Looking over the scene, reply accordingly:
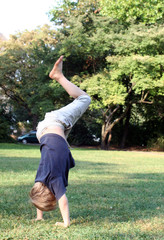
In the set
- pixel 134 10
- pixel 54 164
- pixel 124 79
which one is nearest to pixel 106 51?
pixel 124 79

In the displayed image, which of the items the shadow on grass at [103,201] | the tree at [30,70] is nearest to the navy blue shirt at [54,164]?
the shadow on grass at [103,201]

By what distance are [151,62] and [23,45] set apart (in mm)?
16945

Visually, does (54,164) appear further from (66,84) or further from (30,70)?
(30,70)

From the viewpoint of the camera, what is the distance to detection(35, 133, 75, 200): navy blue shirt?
3420mm

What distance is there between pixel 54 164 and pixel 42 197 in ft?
1.32

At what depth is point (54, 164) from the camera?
3.46m

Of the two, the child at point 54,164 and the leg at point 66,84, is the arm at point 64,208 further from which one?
the leg at point 66,84

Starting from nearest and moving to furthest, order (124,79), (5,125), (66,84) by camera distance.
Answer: (66,84), (124,79), (5,125)

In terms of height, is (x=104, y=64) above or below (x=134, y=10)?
below

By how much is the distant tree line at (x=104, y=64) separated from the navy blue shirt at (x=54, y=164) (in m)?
16.2

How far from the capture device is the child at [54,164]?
11.3 feet

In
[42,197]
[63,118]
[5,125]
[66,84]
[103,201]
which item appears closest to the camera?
[42,197]

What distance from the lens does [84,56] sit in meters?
22.9

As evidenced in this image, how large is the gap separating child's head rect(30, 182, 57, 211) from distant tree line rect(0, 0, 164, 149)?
1654 cm
